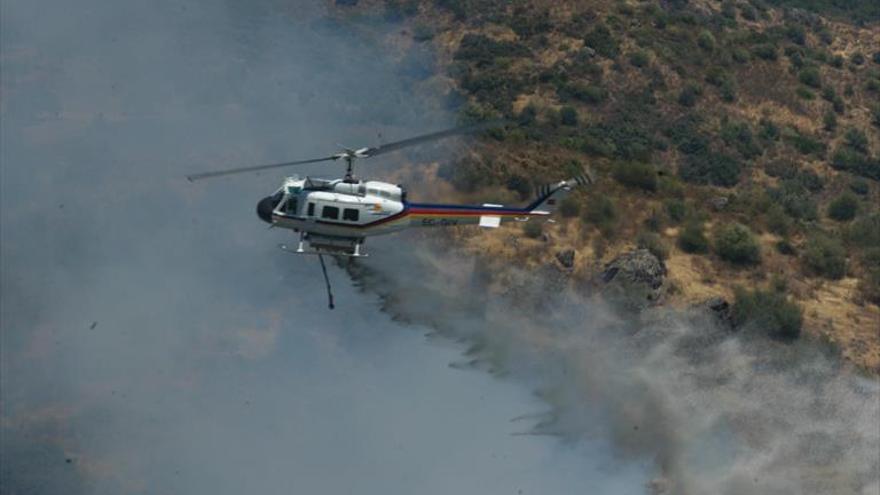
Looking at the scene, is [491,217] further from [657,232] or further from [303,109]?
[303,109]

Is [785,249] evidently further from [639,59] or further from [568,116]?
[639,59]

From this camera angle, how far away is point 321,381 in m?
44.9

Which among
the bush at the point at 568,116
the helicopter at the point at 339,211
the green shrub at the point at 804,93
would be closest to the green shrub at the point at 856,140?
the green shrub at the point at 804,93

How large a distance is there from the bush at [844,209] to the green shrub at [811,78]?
15.8m

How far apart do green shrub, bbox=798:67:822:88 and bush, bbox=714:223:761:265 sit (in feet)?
84.1

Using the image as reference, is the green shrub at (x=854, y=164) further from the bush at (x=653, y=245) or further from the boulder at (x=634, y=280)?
the boulder at (x=634, y=280)

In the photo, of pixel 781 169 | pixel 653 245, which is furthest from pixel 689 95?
pixel 653 245

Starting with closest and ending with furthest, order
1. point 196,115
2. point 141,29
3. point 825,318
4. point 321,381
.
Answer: point 321,381 < point 825,318 < point 196,115 < point 141,29

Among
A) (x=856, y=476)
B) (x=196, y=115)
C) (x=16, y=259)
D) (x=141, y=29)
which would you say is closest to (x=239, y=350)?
(x=16, y=259)

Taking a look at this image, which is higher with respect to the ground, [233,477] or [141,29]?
[141,29]

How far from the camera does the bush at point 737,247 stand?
171ft

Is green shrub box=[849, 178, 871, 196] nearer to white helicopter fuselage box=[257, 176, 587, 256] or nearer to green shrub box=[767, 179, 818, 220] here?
green shrub box=[767, 179, 818, 220]

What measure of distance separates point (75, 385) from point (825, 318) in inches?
1211

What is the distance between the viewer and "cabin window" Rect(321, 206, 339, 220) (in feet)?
128
